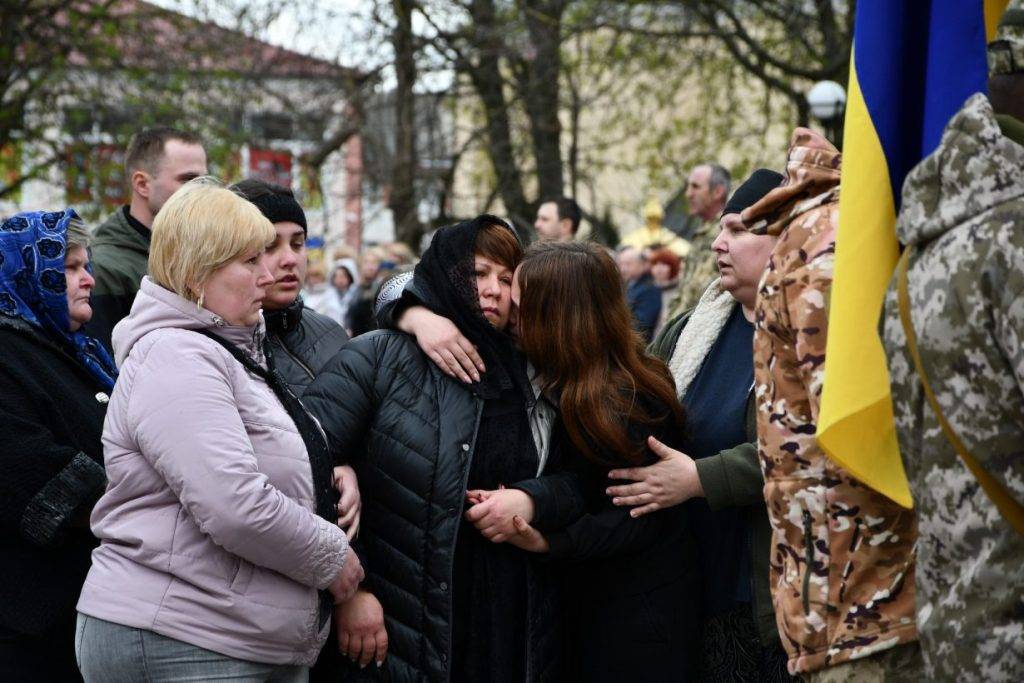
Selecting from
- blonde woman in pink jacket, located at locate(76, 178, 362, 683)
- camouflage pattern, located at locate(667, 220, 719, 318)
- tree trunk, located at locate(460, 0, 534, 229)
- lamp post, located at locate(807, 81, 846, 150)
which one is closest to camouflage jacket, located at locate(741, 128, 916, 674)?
blonde woman in pink jacket, located at locate(76, 178, 362, 683)

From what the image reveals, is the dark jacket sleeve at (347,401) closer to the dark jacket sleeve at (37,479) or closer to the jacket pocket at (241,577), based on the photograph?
the jacket pocket at (241,577)

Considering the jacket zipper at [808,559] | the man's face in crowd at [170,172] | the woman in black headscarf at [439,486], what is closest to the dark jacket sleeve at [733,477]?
the woman in black headscarf at [439,486]

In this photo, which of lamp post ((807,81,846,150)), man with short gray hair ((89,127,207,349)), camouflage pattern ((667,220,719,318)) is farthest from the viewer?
lamp post ((807,81,846,150))

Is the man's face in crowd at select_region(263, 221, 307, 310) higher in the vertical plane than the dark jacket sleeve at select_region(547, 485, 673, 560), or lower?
higher

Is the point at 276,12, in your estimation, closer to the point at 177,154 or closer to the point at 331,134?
the point at 331,134

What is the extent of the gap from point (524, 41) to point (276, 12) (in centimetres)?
296

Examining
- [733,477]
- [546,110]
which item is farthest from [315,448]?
[546,110]

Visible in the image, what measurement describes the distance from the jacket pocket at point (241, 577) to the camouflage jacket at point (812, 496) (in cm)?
127

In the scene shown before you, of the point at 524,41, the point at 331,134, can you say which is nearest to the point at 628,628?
the point at 524,41

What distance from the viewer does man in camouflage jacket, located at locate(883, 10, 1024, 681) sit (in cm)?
204

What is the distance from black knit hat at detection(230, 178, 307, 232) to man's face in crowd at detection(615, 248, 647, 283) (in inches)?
296

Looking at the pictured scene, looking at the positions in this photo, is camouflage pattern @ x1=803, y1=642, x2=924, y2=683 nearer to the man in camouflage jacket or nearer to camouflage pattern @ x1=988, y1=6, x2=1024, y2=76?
A: the man in camouflage jacket

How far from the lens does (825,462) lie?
2.63 m

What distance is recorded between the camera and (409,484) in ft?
11.6
